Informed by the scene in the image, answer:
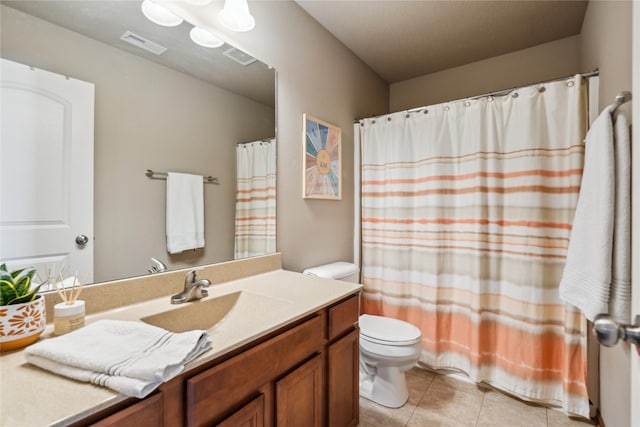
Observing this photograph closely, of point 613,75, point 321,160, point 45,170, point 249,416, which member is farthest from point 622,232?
point 45,170

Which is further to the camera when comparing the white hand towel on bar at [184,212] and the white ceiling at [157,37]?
the white hand towel on bar at [184,212]

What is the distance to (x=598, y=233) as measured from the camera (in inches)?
45.4

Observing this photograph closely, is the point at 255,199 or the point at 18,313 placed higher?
the point at 255,199

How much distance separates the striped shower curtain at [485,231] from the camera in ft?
5.71

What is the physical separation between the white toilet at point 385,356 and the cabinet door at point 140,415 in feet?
4.17

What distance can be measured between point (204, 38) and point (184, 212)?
84cm

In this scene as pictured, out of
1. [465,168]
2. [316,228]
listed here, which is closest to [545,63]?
[465,168]

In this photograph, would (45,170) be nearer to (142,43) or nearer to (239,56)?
(142,43)

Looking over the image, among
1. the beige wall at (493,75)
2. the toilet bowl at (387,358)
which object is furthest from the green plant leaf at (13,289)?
the beige wall at (493,75)

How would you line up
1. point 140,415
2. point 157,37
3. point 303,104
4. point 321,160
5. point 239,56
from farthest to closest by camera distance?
point 321,160
point 303,104
point 239,56
point 157,37
point 140,415

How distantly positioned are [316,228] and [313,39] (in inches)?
52.5

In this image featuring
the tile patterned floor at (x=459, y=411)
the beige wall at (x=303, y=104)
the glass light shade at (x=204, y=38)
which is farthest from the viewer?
the beige wall at (x=303, y=104)

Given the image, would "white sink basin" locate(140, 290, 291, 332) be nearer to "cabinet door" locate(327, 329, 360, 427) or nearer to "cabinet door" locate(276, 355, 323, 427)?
"cabinet door" locate(276, 355, 323, 427)

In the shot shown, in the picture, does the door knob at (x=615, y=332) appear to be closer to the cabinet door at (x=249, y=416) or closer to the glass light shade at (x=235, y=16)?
the cabinet door at (x=249, y=416)
